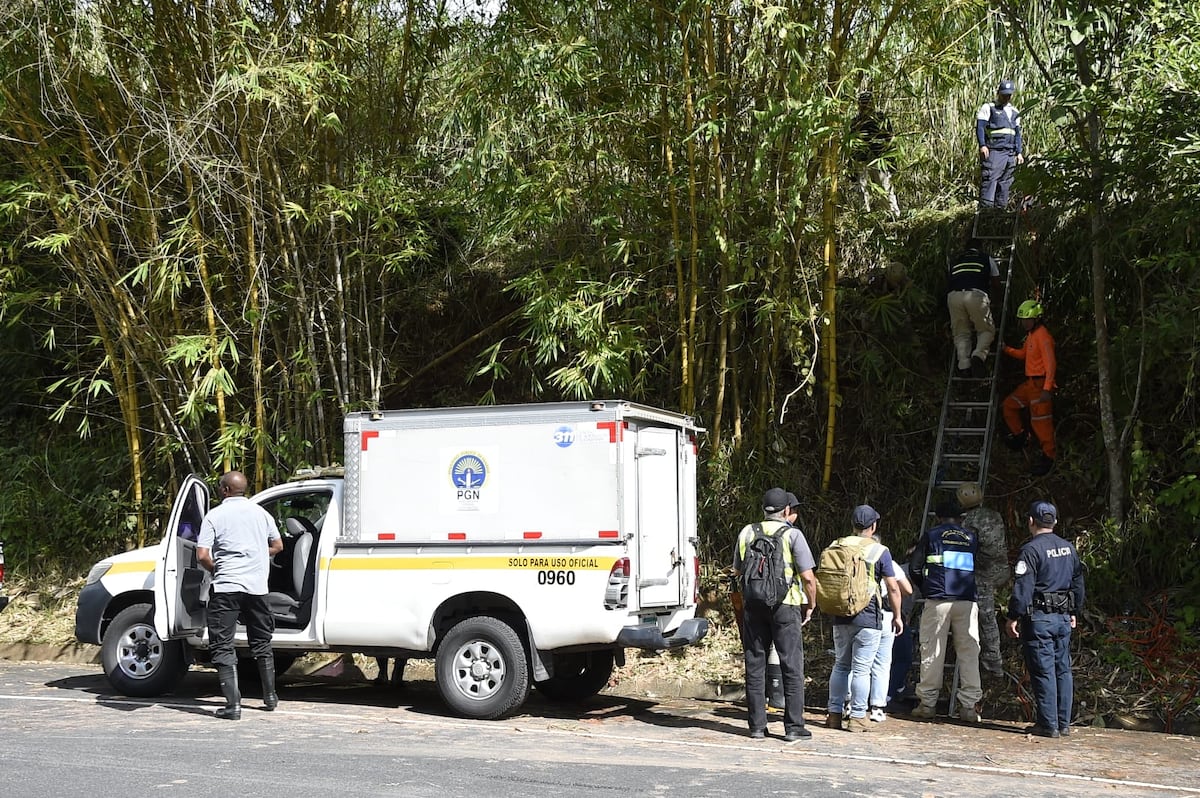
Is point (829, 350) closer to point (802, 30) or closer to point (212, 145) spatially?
point (802, 30)

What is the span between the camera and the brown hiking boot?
7975 mm

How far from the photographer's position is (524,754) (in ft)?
22.1

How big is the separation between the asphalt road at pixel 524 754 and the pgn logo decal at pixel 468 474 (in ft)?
5.03

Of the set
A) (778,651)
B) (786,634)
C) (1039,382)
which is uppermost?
(1039,382)

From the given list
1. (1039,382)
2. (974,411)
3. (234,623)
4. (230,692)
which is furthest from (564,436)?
(974,411)

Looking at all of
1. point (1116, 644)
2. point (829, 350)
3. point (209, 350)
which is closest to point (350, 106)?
point (209, 350)

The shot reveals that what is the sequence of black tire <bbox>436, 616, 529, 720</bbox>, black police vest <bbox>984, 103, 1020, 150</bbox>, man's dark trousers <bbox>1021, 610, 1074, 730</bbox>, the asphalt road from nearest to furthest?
1. the asphalt road
2. man's dark trousers <bbox>1021, 610, 1074, 730</bbox>
3. black tire <bbox>436, 616, 529, 720</bbox>
4. black police vest <bbox>984, 103, 1020, 150</bbox>

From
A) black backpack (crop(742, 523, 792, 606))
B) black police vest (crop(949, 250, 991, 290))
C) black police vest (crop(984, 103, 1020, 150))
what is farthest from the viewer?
black police vest (crop(984, 103, 1020, 150))

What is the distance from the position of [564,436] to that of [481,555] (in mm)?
982

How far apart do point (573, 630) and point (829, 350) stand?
3.62 metres

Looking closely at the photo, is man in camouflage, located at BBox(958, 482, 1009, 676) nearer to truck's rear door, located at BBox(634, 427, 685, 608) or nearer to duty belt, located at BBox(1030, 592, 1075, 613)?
duty belt, located at BBox(1030, 592, 1075, 613)

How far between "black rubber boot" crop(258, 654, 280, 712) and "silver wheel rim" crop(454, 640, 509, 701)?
1.28m

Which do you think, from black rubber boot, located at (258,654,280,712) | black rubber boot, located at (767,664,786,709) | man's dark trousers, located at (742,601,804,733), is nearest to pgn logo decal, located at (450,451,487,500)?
black rubber boot, located at (258,654,280,712)

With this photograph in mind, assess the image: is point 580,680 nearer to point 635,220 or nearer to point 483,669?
point 483,669
